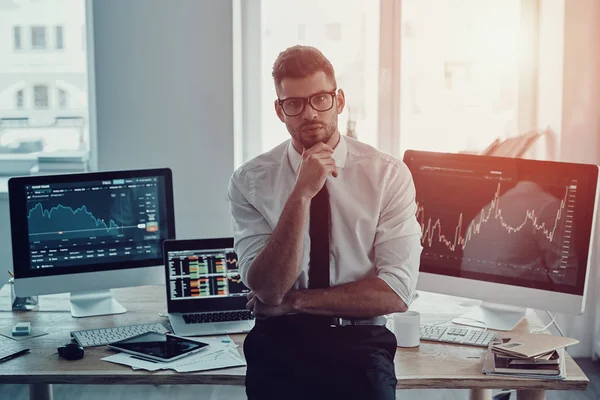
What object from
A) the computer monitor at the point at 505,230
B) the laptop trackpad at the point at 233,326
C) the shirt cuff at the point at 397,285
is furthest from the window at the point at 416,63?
the shirt cuff at the point at 397,285

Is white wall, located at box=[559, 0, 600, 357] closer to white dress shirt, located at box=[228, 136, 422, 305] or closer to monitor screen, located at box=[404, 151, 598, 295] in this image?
monitor screen, located at box=[404, 151, 598, 295]

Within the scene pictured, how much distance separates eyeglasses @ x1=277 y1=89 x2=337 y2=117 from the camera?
2105mm

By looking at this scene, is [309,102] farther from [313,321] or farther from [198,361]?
[198,361]

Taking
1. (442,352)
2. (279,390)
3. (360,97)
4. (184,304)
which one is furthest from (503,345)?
(360,97)

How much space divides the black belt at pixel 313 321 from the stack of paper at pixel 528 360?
1.09 feet

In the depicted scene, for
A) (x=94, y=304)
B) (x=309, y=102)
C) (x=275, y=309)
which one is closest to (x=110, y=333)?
(x=94, y=304)

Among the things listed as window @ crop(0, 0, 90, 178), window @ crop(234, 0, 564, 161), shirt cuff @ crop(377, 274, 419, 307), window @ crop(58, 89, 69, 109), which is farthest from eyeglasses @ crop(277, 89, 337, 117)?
window @ crop(58, 89, 69, 109)

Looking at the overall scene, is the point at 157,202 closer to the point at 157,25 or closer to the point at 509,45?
the point at 157,25

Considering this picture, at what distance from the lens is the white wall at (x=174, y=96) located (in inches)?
162

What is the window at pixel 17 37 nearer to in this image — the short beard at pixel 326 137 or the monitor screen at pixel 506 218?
the monitor screen at pixel 506 218

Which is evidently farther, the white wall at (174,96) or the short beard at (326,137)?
the white wall at (174,96)

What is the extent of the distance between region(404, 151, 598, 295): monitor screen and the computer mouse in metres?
1.09

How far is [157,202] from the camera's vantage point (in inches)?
112

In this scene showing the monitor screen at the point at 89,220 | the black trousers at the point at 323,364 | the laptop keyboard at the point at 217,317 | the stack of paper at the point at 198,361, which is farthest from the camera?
the monitor screen at the point at 89,220
